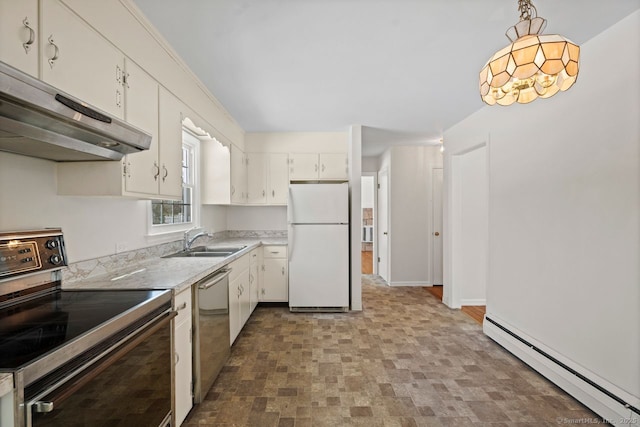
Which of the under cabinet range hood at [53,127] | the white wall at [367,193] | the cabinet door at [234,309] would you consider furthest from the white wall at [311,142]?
the white wall at [367,193]

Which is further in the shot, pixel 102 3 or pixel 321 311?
pixel 321 311

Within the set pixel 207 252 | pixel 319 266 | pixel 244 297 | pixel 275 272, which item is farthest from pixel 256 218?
pixel 244 297

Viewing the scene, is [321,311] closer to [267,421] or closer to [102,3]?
[267,421]

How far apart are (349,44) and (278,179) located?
2456mm

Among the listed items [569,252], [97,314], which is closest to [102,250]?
[97,314]

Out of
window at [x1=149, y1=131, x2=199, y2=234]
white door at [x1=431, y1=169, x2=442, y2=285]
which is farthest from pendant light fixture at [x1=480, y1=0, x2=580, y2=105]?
white door at [x1=431, y1=169, x2=442, y2=285]

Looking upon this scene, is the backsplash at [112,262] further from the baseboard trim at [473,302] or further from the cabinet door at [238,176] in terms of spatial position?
the baseboard trim at [473,302]

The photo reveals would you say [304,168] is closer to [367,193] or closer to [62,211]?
[62,211]

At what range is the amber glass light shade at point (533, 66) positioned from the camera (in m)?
1.16

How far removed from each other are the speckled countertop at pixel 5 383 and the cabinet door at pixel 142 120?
1.09m

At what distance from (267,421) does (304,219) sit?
2.26 m

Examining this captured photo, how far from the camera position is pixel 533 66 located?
3.84 ft

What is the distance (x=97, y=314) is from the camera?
1.17 m

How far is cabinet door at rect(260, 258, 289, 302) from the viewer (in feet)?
12.9
